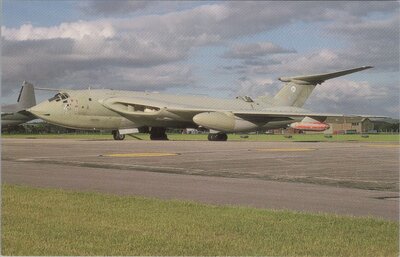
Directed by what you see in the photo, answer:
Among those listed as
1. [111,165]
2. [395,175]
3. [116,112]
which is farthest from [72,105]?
[395,175]

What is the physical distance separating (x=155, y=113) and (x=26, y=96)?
120ft

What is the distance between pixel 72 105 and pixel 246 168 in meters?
28.3

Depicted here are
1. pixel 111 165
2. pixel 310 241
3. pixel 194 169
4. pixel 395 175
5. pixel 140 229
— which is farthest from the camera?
pixel 111 165

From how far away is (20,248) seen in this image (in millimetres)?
6945

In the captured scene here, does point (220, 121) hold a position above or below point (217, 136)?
above

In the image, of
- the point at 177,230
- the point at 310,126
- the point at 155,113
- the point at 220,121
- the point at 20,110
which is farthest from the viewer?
the point at 20,110

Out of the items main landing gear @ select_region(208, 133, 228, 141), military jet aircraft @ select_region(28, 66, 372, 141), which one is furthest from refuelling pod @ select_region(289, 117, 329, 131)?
main landing gear @ select_region(208, 133, 228, 141)

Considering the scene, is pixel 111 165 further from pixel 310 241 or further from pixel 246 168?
pixel 310 241

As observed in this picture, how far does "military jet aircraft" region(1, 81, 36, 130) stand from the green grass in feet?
191

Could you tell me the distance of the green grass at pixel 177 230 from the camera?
701cm

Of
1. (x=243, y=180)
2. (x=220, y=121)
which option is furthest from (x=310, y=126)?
(x=243, y=180)

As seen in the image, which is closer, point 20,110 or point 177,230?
point 177,230

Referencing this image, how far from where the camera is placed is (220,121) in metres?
45.4

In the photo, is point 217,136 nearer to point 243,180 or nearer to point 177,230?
point 243,180
